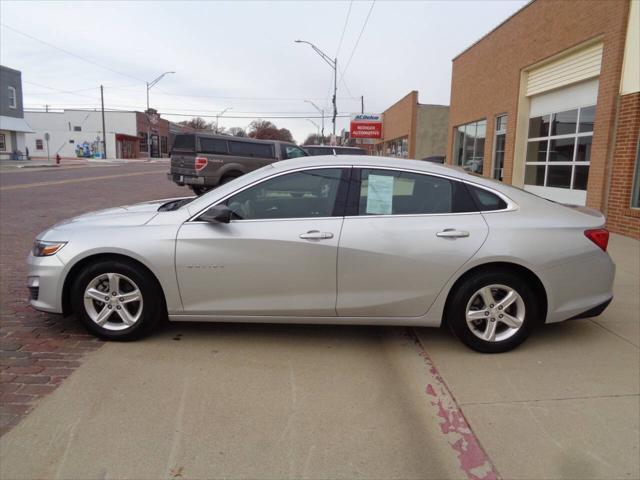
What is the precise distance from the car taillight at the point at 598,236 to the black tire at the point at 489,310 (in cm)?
64

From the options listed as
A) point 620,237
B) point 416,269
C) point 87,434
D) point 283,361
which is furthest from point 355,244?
point 620,237

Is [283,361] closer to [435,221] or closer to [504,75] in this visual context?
[435,221]

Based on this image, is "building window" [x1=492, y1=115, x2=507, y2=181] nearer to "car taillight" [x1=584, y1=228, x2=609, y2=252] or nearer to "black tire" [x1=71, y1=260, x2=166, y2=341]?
"car taillight" [x1=584, y1=228, x2=609, y2=252]

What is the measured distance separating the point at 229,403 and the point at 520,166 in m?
13.6

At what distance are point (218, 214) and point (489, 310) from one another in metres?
2.31

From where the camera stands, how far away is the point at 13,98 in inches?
1747

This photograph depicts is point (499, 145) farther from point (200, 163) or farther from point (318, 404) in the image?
point (318, 404)

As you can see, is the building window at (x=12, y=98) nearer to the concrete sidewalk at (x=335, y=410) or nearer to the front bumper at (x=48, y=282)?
the front bumper at (x=48, y=282)

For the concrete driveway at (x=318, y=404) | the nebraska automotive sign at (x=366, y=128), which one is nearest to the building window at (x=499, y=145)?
the concrete driveway at (x=318, y=404)

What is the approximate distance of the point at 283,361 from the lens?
4.05 metres

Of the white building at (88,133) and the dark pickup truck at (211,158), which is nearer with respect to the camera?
the dark pickup truck at (211,158)

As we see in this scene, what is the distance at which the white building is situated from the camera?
67.9 metres

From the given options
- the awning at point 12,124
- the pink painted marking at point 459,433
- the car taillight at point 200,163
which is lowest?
the pink painted marking at point 459,433

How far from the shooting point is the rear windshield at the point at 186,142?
51.0ft
